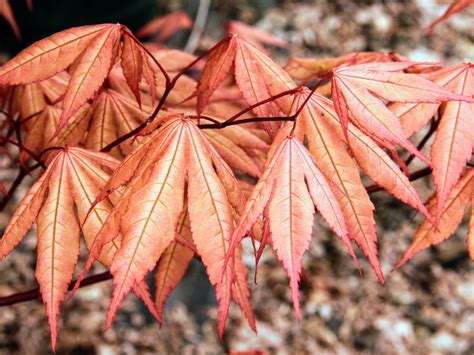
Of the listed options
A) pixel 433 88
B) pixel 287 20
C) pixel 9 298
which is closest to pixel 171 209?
pixel 433 88

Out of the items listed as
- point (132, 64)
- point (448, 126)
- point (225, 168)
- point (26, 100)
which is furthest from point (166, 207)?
point (26, 100)

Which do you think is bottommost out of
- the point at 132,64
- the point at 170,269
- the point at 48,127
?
the point at 170,269

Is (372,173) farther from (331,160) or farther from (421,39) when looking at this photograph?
(421,39)

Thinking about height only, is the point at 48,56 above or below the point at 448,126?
above

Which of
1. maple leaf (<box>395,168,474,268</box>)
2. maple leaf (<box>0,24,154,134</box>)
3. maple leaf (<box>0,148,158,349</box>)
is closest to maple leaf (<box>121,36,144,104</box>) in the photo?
maple leaf (<box>0,24,154,134</box>)

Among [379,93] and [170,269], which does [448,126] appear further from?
[170,269]

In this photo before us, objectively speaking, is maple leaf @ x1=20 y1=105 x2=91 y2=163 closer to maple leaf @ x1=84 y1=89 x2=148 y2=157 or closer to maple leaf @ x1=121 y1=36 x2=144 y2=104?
maple leaf @ x1=84 y1=89 x2=148 y2=157

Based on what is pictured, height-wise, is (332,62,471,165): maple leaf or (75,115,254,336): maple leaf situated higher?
(332,62,471,165): maple leaf
